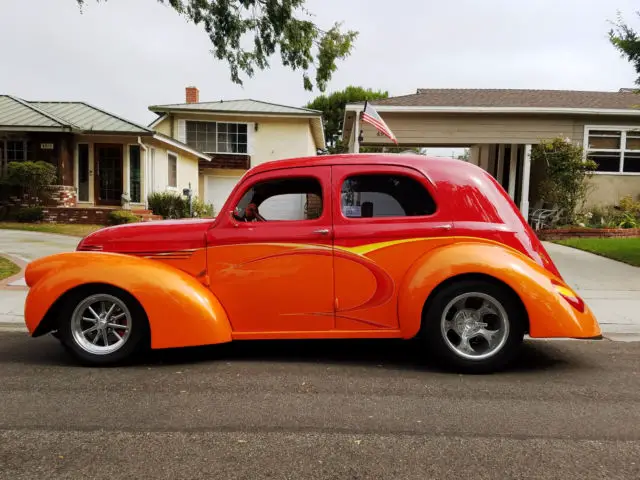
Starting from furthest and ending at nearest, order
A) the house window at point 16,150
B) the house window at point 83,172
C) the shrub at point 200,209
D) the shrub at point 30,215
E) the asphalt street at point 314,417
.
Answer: the shrub at point 200,209
the house window at point 83,172
the house window at point 16,150
the shrub at point 30,215
the asphalt street at point 314,417

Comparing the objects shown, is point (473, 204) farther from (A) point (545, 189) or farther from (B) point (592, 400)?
(A) point (545, 189)

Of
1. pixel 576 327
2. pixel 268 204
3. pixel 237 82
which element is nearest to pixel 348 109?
pixel 237 82

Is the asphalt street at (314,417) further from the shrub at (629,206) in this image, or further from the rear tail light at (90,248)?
the shrub at (629,206)

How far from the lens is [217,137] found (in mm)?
26031

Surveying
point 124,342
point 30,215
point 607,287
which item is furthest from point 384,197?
point 30,215

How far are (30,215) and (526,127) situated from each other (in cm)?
1669

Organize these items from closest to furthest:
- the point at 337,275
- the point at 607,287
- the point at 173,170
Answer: the point at 337,275 → the point at 607,287 → the point at 173,170

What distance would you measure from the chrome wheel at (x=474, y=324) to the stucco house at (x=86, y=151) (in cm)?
1637

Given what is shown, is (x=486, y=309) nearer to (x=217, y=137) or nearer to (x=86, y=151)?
(x=86, y=151)

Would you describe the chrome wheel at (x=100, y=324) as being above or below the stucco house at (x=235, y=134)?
below

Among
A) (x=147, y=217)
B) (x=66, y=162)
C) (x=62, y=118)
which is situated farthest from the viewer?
(x=62, y=118)

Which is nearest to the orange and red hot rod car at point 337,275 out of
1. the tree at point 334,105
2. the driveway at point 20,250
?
the driveway at point 20,250

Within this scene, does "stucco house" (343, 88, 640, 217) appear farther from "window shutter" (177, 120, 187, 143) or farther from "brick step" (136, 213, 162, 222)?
"window shutter" (177, 120, 187, 143)

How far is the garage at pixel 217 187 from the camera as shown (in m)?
26.7
